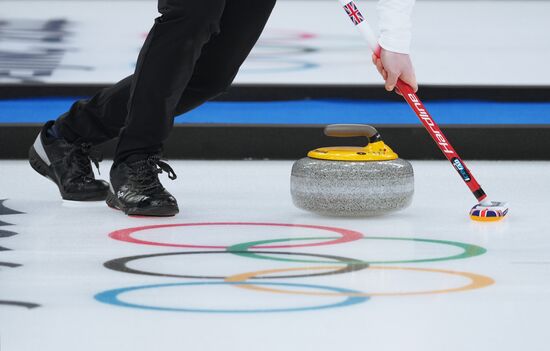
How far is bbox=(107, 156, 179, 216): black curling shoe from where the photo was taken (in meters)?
2.62

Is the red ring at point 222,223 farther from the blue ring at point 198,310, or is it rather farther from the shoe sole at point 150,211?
the blue ring at point 198,310

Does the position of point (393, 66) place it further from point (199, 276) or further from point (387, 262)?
point (199, 276)

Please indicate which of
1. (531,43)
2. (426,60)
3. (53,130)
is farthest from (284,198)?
(531,43)

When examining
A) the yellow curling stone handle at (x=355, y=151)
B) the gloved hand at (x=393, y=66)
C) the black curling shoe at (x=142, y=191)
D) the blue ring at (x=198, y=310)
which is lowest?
the blue ring at (x=198, y=310)

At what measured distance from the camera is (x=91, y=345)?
153 cm

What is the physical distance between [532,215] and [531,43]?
9.22 ft

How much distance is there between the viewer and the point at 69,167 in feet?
9.36

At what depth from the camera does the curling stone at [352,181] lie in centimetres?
256

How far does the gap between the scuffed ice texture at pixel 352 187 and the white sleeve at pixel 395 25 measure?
0.27m

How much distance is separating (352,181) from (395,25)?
342 mm

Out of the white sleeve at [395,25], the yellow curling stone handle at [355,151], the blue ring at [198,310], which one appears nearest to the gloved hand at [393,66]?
the white sleeve at [395,25]

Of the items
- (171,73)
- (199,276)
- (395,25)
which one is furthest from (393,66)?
(199,276)

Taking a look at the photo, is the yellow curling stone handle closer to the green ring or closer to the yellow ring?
the green ring

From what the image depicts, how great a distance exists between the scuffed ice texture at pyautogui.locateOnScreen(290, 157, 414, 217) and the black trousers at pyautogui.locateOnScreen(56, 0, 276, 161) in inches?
11.6
